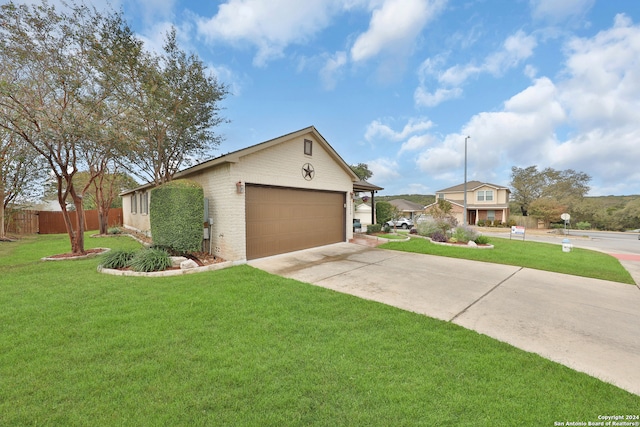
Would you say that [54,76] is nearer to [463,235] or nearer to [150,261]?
[150,261]

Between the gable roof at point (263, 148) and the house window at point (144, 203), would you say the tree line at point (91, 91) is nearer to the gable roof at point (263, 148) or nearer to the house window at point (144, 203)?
the gable roof at point (263, 148)

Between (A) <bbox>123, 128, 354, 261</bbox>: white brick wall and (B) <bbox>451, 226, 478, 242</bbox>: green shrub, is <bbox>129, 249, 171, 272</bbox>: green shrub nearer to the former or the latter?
(A) <bbox>123, 128, 354, 261</bbox>: white brick wall

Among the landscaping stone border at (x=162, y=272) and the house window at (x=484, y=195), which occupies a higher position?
the house window at (x=484, y=195)

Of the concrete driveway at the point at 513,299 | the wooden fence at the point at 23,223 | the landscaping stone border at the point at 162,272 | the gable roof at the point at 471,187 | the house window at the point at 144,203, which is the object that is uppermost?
the gable roof at the point at 471,187

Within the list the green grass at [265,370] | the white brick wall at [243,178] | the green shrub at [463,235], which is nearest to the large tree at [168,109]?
the white brick wall at [243,178]

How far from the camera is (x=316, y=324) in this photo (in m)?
3.60

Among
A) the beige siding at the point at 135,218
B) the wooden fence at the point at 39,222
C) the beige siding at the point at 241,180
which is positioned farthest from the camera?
the wooden fence at the point at 39,222

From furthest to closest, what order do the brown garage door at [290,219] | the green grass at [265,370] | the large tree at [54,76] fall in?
the brown garage door at [290,219]
the large tree at [54,76]
the green grass at [265,370]

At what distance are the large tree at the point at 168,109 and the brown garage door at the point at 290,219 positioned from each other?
479 cm

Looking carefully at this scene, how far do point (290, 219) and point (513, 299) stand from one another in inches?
256

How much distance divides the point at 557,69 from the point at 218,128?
577 inches

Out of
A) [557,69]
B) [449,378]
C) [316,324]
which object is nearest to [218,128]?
[316,324]

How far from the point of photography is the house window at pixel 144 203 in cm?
1434

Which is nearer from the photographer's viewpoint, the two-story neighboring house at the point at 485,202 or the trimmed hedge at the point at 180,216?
the trimmed hedge at the point at 180,216
